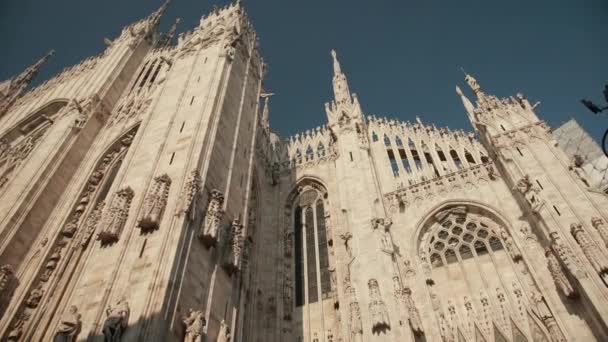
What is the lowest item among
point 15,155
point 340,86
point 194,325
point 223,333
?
point 194,325

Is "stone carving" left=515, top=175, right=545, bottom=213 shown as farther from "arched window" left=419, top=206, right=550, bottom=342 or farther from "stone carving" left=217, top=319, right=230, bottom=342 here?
"stone carving" left=217, top=319, right=230, bottom=342

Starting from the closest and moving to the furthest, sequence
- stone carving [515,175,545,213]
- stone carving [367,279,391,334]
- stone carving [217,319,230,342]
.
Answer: stone carving [217,319,230,342] → stone carving [367,279,391,334] → stone carving [515,175,545,213]

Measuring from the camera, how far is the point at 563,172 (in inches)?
517

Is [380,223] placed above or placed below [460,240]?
above

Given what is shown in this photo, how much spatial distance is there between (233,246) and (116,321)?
4.18 m

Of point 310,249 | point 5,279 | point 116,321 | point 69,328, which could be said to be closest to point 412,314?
point 310,249

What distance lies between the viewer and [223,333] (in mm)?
9938

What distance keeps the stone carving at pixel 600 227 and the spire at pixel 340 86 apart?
40.5 feet

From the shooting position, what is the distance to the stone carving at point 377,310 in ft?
37.9

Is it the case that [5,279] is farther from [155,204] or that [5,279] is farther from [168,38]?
[168,38]

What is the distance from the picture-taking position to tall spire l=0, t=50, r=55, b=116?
1011 inches

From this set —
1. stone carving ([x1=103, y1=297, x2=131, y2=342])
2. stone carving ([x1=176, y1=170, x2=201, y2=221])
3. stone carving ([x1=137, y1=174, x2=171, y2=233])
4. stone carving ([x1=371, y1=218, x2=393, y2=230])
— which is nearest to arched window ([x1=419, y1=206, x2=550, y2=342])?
stone carving ([x1=371, y1=218, x2=393, y2=230])

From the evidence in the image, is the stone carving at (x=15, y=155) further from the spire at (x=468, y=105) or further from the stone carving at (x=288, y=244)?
the spire at (x=468, y=105)

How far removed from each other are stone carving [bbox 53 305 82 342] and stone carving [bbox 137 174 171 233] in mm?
2357
